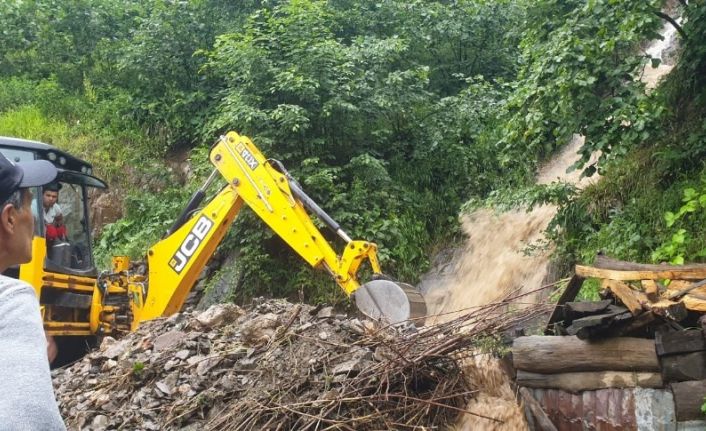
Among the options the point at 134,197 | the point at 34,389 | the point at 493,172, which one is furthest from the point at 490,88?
the point at 34,389

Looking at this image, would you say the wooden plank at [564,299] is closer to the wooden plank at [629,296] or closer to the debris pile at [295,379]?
the debris pile at [295,379]

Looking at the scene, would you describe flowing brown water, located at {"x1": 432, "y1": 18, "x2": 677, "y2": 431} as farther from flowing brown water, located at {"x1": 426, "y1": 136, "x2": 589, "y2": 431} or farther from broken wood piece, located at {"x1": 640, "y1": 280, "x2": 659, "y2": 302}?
broken wood piece, located at {"x1": 640, "y1": 280, "x2": 659, "y2": 302}

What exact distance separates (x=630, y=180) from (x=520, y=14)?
6.62 metres

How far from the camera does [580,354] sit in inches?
189

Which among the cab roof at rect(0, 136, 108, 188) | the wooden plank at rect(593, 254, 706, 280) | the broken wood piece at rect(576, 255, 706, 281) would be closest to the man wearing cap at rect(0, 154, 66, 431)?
the broken wood piece at rect(576, 255, 706, 281)

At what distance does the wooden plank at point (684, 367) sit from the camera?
13.9 ft

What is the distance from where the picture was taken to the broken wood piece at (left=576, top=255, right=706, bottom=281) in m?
4.59

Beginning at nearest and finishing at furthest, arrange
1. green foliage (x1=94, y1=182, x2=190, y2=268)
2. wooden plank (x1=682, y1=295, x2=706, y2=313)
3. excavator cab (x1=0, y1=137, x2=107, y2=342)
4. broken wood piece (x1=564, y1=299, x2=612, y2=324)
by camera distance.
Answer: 1. wooden plank (x1=682, y1=295, x2=706, y2=313)
2. broken wood piece (x1=564, y1=299, x2=612, y2=324)
3. excavator cab (x1=0, y1=137, x2=107, y2=342)
4. green foliage (x1=94, y1=182, x2=190, y2=268)

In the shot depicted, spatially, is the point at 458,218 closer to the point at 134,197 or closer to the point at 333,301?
the point at 333,301

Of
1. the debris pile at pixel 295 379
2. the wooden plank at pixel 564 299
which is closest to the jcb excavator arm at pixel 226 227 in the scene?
the debris pile at pixel 295 379

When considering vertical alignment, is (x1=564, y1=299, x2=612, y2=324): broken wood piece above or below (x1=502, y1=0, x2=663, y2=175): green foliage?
below

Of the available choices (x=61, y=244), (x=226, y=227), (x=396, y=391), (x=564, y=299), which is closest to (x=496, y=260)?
(x=226, y=227)

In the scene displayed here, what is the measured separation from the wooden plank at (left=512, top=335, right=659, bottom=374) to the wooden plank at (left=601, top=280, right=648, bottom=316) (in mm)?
254

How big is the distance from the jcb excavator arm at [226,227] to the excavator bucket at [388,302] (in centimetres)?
69
